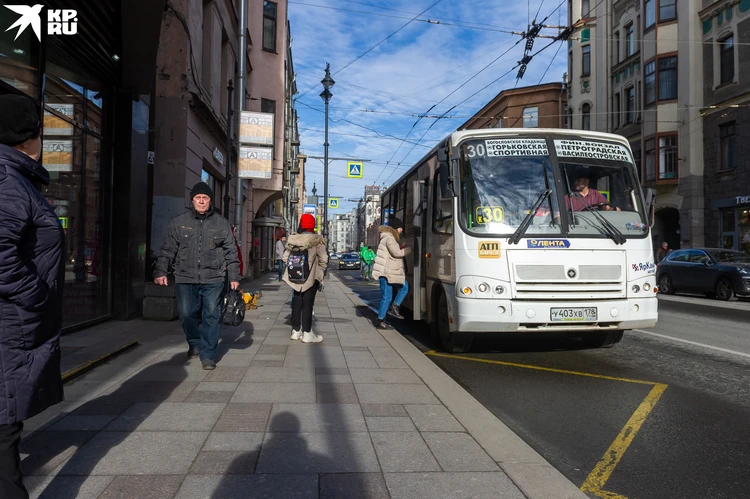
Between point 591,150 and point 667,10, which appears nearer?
point 591,150

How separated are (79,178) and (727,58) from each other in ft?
84.7

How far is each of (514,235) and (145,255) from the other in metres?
6.74

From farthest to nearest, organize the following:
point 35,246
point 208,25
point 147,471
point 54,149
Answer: point 208,25 → point 54,149 → point 147,471 → point 35,246

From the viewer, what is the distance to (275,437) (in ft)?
12.6

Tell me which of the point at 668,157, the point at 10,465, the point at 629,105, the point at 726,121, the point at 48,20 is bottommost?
the point at 10,465

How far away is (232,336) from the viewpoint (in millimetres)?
8508

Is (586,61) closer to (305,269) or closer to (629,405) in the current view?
(305,269)

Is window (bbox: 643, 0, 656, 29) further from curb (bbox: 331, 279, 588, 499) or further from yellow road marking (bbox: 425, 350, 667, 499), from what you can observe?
curb (bbox: 331, 279, 588, 499)

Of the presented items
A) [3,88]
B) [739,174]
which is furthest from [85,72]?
[739,174]

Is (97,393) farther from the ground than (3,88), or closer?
closer

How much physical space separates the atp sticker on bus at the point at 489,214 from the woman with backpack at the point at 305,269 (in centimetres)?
226

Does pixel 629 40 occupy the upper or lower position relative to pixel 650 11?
lower

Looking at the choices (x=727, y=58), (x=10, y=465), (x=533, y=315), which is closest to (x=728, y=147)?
(x=727, y=58)

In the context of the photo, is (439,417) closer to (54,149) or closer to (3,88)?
(3,88)
